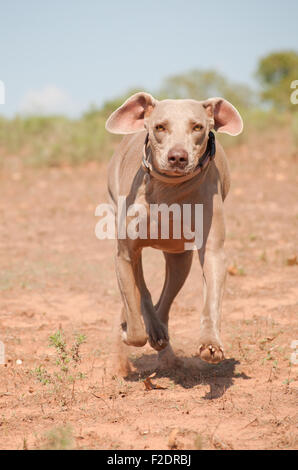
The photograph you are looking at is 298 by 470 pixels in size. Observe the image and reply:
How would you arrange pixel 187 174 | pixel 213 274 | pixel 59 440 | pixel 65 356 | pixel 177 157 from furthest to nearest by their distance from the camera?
1. pixel 65 356
2. pixel 213 274
3. pixel 187 174
4. pixel 177 157
5. pixel 59 440

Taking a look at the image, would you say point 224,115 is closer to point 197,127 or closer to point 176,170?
point 197,127

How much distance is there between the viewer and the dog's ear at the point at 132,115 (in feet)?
14.2

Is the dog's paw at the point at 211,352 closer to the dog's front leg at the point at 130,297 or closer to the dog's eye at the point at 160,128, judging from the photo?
the dog's front leg at the point at 130,297

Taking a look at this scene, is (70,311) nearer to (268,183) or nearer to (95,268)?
(95,268)

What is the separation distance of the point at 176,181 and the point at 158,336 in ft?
4.47

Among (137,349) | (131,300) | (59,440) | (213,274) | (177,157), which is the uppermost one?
(177,157)

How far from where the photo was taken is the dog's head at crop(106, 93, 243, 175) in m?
3.86

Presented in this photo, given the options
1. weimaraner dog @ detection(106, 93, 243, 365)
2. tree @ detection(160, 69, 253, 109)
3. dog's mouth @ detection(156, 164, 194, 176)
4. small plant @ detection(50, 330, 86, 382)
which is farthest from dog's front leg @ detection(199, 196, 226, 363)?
tree @ detection(160, 69, 253, 109)

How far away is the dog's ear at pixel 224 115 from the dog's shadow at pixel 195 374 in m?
1.68

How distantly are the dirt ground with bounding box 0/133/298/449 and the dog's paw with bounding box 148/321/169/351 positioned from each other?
22 centimetres

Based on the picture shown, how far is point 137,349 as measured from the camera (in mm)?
5473

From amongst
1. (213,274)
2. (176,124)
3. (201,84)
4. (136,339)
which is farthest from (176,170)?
(201,84)

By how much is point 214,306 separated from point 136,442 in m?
1.09

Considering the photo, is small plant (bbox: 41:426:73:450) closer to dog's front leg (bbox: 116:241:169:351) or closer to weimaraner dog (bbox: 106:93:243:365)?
weimaraner dog (bbox: 106:93:243:365)
